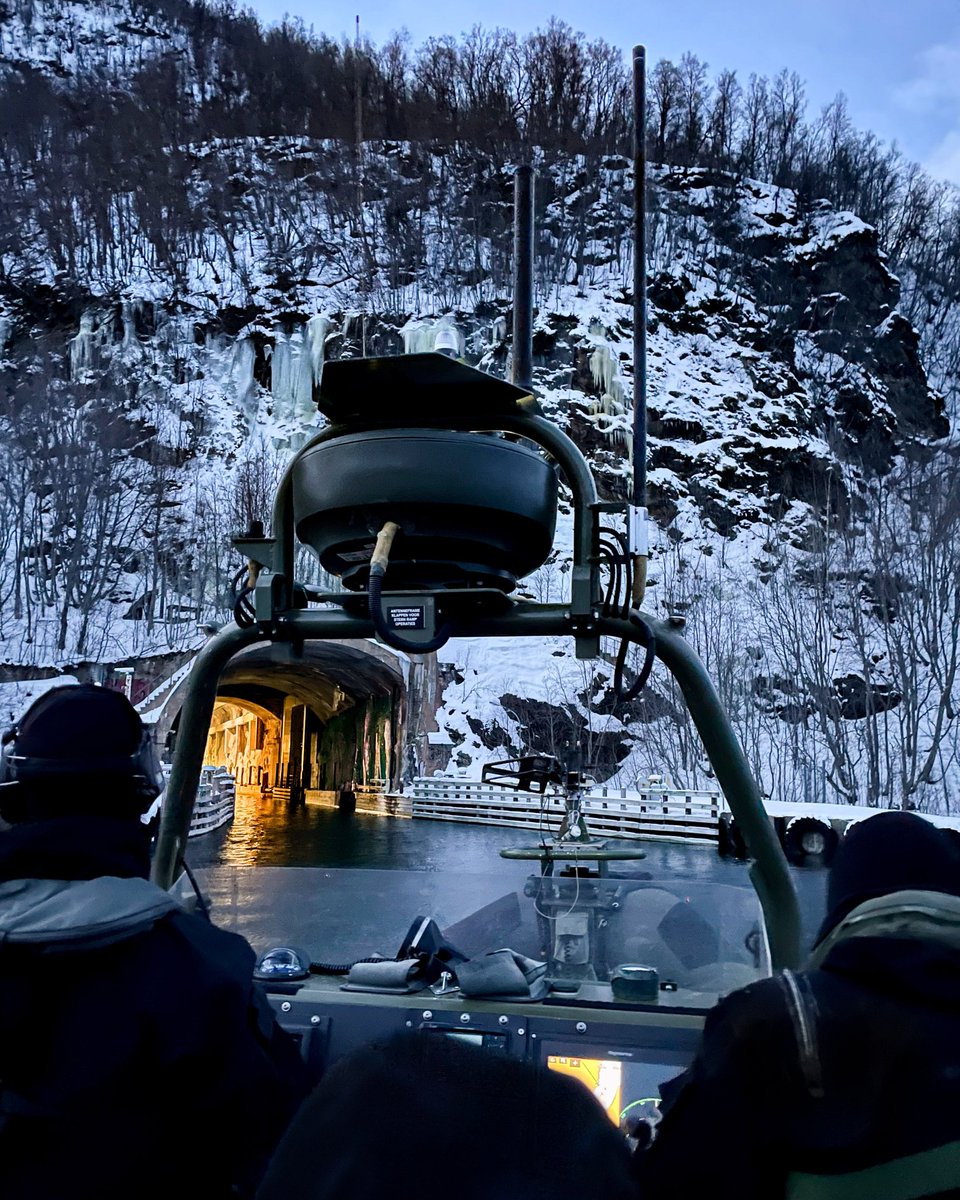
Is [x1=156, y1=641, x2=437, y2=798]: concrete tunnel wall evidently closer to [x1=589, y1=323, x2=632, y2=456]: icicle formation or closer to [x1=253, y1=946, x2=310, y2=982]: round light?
[x1=589, y1=323, x2=632, y2=456]: icicle formation

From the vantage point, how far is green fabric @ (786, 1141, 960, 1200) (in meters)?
1.15

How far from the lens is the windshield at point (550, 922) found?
2445 millimetres

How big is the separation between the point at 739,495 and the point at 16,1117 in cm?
4421

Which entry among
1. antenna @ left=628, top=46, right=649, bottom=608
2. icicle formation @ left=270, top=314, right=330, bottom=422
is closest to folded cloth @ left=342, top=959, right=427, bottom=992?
antenna @ left=628, top=46, right=649, bottom=608

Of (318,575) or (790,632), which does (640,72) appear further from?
(318,575)

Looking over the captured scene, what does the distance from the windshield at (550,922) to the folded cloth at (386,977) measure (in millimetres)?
285

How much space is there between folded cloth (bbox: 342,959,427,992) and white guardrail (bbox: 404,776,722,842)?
18.7m

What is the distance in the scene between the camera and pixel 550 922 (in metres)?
2.69

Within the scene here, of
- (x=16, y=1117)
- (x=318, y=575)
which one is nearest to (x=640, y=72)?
(x=16, y=1117)

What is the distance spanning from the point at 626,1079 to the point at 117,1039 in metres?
1.00

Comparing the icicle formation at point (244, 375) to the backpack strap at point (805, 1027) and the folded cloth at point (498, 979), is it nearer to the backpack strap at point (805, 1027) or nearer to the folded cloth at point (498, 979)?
the folded cloth at point (498, 979)

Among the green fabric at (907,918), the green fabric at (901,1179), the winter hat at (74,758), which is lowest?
the green fabric at (901,1179)

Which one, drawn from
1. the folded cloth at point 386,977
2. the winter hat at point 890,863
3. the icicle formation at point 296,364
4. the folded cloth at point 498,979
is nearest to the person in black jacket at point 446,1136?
the winter hat at point 890,863

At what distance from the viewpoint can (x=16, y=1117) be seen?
1503 mm
